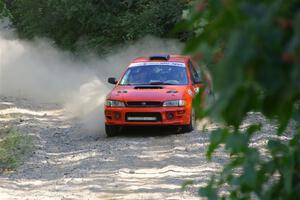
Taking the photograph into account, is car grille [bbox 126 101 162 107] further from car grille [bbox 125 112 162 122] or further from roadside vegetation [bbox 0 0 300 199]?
roadside vegetation [bbox 0 0 300 199]

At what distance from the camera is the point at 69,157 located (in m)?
11.1

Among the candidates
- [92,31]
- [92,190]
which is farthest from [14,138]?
[92,31]

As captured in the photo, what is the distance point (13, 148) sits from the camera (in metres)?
11.8

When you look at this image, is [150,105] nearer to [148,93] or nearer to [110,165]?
[148,93]

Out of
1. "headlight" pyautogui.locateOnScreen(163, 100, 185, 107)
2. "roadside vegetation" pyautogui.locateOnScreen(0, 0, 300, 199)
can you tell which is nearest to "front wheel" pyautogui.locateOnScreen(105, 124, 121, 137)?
"headlight" pyautogui.locateOnScreen(163, 100, 185, 107)

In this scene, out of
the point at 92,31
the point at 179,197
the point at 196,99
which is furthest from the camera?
the point at 92,31

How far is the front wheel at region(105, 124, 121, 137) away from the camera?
42.4 feet

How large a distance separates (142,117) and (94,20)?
1530 centimetres

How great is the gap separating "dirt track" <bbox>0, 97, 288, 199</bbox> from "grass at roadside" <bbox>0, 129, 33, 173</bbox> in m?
0.18

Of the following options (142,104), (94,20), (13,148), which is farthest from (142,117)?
(94,20)

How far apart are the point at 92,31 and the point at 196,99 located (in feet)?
86.7

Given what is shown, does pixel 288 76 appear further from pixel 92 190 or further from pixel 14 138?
pixel 14 138

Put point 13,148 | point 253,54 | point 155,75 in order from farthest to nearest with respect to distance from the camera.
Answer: point 155,75
point 13,148
point 253,54

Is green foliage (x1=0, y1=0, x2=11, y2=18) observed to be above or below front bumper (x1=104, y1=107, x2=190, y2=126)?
above
